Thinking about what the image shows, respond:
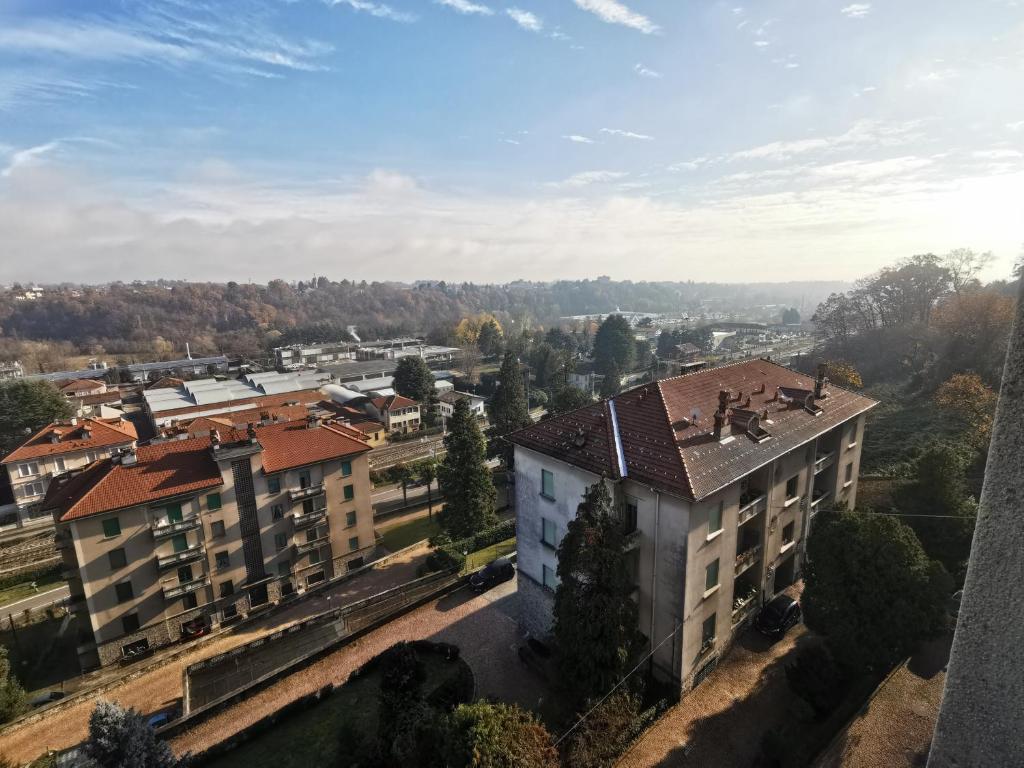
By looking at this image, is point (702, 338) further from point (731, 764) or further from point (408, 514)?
point (731, 764)

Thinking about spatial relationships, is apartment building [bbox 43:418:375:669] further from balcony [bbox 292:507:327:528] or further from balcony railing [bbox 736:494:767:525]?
balcony railing [bbox 736:494:767:525]

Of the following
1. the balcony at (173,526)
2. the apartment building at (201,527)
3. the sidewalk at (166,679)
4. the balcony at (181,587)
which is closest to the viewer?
the sidewalk at (166,679)

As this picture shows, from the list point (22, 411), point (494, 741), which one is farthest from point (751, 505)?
point (22, 411)

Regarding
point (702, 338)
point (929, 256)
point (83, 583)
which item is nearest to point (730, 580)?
point (83, 583)

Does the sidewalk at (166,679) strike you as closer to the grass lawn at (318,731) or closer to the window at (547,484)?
the grass lawn at (318,731)

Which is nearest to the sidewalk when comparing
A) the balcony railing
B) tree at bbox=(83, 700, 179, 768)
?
tree at bbox=(83, 700, 179, 768)

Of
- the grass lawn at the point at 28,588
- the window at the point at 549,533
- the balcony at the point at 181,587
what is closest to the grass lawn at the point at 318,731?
the window at the point at 549,533
